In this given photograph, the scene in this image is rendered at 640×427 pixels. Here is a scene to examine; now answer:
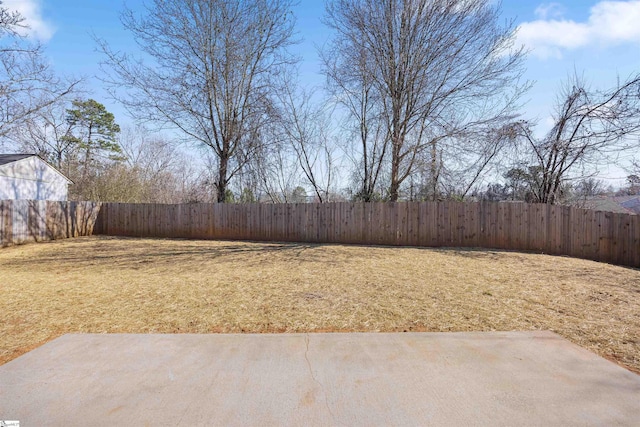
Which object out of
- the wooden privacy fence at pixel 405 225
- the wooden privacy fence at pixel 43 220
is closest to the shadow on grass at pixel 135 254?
the wooden privacy fence at pixel 43 220

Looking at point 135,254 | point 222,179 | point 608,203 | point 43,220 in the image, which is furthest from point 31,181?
point 608,203

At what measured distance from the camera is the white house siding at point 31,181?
12.6 m

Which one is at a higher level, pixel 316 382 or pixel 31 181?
pixel 31 181

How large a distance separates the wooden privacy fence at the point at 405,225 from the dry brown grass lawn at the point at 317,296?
145 centimetres

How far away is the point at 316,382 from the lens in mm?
1961

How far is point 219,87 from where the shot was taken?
11.3m

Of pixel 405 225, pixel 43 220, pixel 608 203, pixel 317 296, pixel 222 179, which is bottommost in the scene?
pixel 317 296

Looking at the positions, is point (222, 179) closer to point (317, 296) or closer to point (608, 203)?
point (317, 296)

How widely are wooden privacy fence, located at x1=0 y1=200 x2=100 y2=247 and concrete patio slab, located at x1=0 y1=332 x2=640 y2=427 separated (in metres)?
9.67

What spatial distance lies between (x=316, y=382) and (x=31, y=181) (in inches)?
701

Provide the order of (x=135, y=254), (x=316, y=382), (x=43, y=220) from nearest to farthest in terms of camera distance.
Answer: (x=316, y=382), (x=135, y=254), (x=43, y=220)

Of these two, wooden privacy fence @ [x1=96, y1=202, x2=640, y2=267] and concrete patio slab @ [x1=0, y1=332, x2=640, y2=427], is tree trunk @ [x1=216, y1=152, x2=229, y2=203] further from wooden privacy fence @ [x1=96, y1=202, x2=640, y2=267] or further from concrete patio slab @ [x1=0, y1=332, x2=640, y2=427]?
concrete patio slab @ [x1=0, y1=332, x2=640, y2=427]

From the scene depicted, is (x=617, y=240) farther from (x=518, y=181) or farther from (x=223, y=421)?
(x=223, y=421)

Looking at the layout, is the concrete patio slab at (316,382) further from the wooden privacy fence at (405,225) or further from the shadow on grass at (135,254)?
the wooden privacy fence at (405,225)
